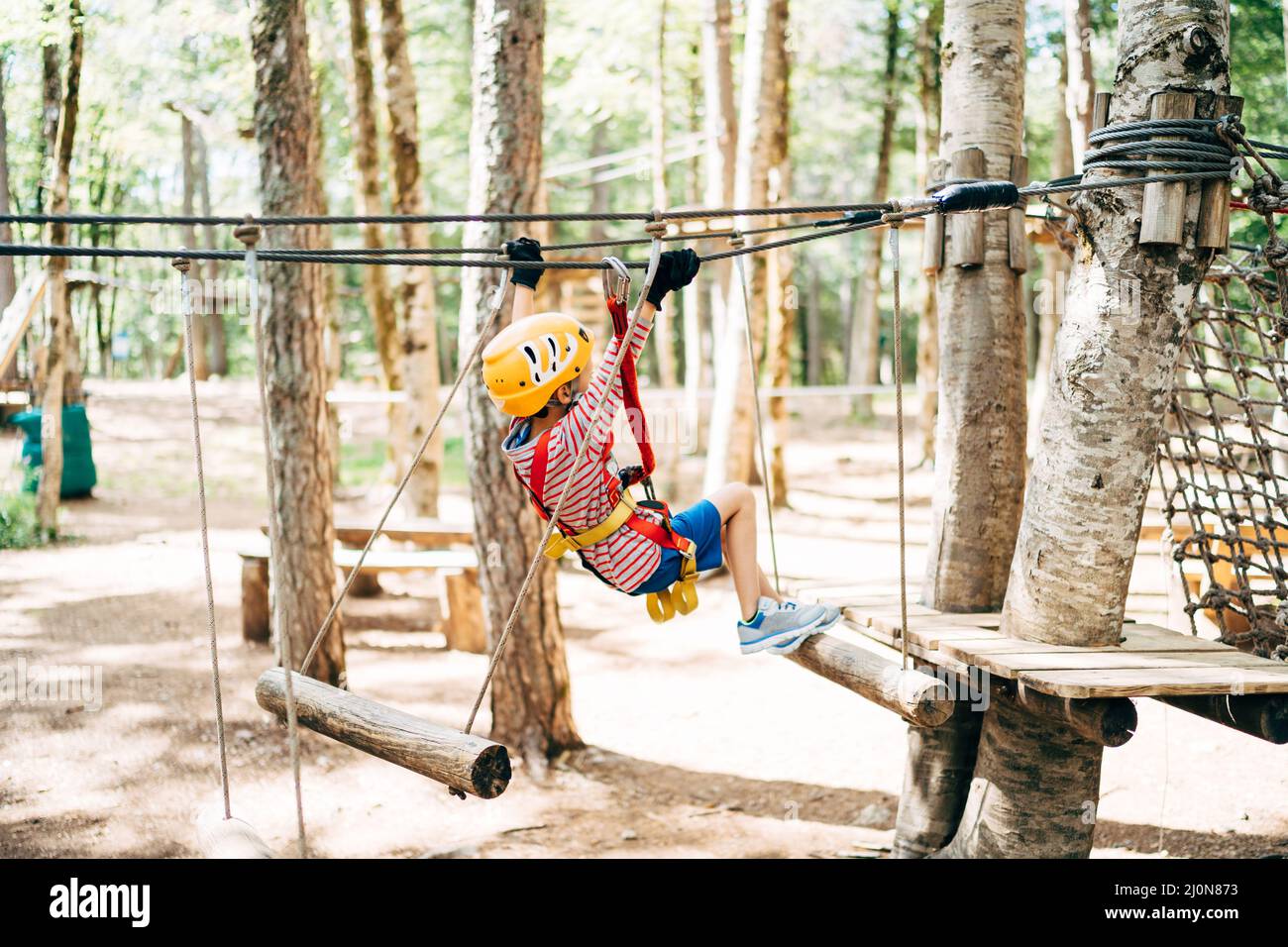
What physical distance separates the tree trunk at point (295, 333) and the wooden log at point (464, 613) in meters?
1.03

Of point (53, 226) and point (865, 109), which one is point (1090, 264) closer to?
point (53, 226)

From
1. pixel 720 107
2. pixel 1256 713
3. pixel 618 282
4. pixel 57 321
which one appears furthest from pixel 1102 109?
pixel 57 321

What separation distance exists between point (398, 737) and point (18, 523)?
283 inches

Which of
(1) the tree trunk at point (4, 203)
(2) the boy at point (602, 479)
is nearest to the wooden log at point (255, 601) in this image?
(2) the boy at point (602, 479)

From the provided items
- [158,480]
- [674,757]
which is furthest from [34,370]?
[674,757]

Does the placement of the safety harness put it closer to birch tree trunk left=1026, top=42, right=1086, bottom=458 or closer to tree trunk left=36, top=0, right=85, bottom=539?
tree trunk left=36, top=0, right=85, bottom=539

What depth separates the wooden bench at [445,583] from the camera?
251 inches

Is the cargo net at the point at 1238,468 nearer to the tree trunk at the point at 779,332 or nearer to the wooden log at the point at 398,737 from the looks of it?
the wooden log at the point at 398,737

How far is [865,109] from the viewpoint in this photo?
1795 cm

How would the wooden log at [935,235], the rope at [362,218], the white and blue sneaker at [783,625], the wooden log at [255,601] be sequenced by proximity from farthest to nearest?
the wooden log at [255,601], the wooden log at [935,235], the white and blue sneaker at [783,625], the rope at [362,218]

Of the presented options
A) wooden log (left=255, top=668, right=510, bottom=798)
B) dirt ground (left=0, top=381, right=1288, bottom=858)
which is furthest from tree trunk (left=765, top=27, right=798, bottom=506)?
wooden log (left=255, top=668, right=510, bottom=798)

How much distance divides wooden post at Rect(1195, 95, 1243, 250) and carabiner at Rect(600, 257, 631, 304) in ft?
4.96

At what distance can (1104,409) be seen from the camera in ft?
9.49

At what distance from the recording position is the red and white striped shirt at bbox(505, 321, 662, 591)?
2.90 meters
